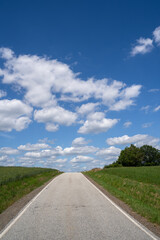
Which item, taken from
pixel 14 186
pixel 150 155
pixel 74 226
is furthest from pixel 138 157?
pixel 74 226

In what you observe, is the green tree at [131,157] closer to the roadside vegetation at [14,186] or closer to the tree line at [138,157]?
the tree line at [138,157]

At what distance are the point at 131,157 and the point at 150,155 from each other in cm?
1355

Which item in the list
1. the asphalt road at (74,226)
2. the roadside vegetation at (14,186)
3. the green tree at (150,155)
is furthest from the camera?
the green tree at (150,155)

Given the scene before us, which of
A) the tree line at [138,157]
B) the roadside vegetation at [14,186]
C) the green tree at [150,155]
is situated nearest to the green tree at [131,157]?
the tree line at [138,157]

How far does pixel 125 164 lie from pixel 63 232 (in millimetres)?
91560

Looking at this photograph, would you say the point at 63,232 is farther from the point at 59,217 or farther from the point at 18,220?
the point at 18,220

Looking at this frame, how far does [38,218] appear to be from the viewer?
27.5 feet

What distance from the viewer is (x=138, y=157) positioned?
3691 inches

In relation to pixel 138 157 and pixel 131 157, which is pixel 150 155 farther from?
pixel 131 157

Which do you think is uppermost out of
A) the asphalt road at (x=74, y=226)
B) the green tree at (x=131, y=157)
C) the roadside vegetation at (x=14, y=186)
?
the green tree at (x=131, y=157)

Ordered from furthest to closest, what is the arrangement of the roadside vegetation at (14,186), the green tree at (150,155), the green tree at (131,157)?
the green tree at (150,155), the green tree at (131,157), the roadside vegetation at (14,186)

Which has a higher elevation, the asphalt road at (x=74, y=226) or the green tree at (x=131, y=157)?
the green tree at (x=131, y=157)

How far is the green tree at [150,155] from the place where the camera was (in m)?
98.0

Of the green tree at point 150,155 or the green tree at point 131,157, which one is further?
the green tree at point 150,155
